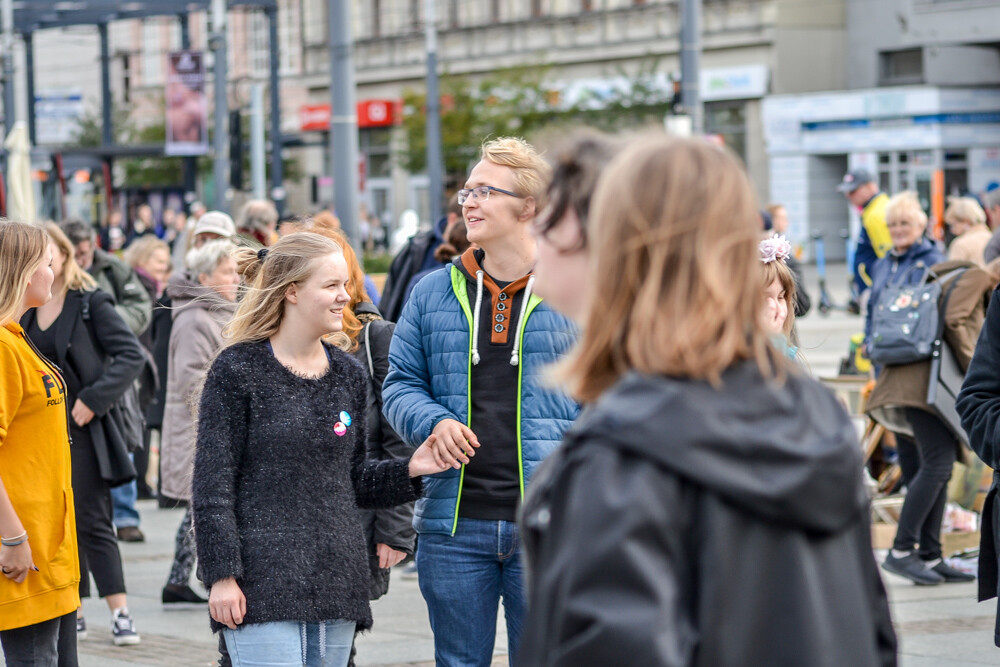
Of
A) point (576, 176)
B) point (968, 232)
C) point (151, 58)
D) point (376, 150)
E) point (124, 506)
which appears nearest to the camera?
point (576, 176)

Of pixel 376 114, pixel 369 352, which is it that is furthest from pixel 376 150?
pixel 369 352

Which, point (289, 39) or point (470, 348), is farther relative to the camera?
point (289, 39)

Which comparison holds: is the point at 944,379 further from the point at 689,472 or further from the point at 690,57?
the point at 690,57

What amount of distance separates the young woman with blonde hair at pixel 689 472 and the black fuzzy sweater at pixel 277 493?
5.87ft

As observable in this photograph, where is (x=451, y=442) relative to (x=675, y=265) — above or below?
below

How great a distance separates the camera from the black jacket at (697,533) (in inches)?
69.8

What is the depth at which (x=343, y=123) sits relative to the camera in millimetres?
12828

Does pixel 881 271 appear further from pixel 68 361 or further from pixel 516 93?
pixel 516 93

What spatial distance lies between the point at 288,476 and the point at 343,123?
9439 millimetres

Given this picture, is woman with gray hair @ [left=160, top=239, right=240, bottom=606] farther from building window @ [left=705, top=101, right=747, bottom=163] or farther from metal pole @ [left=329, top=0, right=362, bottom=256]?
building window @ [left=705, top=101, right=747, bottom=163]

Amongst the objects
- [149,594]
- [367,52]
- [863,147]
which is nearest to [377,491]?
[149,594]

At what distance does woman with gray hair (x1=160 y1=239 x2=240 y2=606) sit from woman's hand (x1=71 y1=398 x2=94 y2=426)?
0.53m

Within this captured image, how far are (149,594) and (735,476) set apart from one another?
6.38 meters

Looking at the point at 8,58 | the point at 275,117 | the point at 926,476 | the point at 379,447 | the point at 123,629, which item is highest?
the point at 8,58
